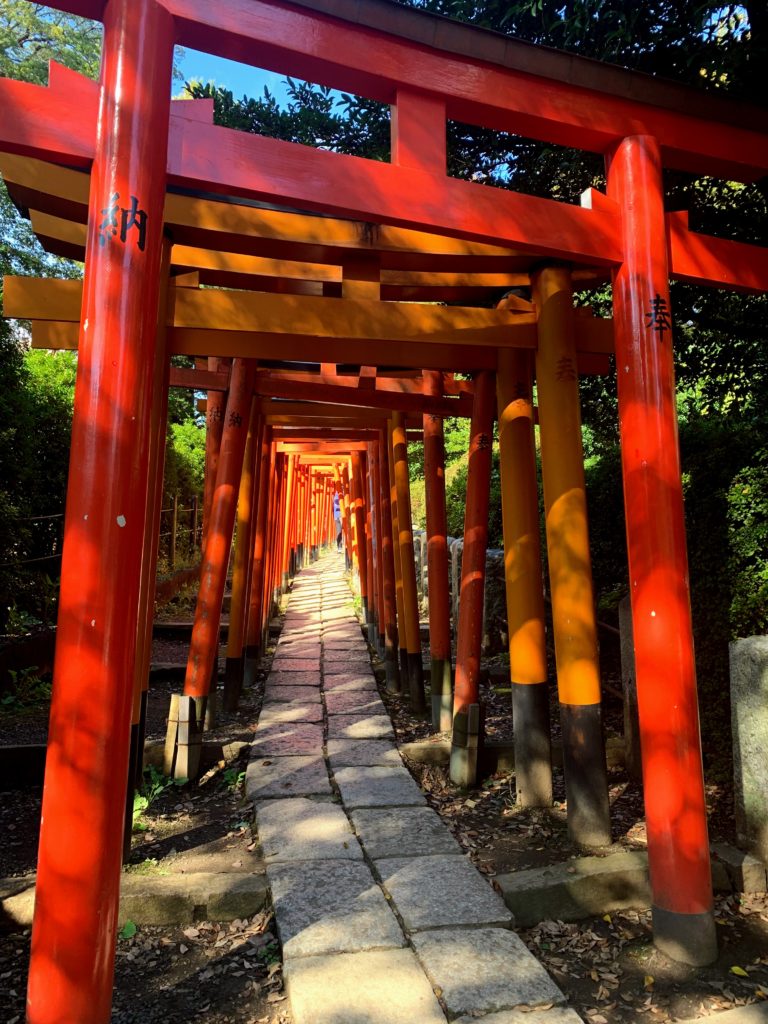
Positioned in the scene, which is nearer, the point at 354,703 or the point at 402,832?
the point at 402,832

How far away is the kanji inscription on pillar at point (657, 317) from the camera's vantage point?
306 cm

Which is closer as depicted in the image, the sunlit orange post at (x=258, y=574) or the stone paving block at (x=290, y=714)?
the stone paving block at (x=290, y=714)

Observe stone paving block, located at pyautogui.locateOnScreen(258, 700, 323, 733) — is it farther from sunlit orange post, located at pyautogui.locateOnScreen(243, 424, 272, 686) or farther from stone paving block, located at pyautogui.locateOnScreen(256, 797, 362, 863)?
stone paving block, located at pyautogui.locateOnScreen(256, 797, 362, 863)

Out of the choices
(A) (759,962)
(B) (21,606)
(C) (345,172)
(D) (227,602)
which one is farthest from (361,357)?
(D) (227,602)

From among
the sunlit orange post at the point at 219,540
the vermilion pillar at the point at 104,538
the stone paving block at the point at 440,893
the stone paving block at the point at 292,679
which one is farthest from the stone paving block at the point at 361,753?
the vermilion pillar at the point at 104,538

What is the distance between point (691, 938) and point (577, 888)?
510 millimetres

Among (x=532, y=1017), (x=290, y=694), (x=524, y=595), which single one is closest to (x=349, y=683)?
(x=290, y=694)

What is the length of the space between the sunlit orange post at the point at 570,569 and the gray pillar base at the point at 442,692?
2.36 metres

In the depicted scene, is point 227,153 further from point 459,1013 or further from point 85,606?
point 459,1013

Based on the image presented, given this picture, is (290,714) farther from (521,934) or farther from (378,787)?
(521,934)

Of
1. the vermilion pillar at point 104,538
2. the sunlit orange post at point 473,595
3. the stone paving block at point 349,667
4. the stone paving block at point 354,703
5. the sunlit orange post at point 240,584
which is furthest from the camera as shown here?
the stone paving block at point 349,667

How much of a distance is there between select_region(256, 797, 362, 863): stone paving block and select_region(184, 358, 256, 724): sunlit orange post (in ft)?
4.35

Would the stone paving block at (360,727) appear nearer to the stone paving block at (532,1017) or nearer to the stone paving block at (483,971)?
the stone paving block at (483,971)

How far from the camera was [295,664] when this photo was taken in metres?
8.80
